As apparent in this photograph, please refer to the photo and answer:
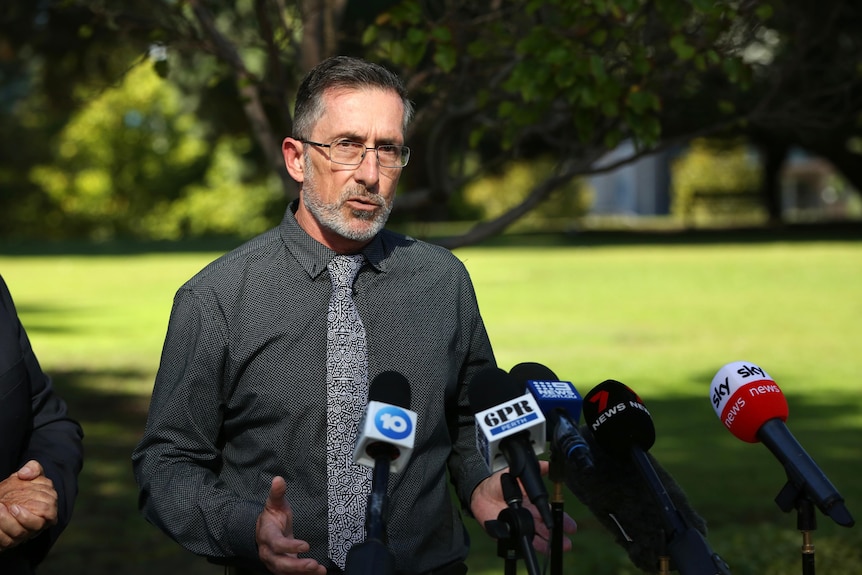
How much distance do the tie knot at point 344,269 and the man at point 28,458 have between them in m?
0.87

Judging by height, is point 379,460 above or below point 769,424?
above

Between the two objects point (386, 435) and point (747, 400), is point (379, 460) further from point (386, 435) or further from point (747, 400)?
point (747, 400)

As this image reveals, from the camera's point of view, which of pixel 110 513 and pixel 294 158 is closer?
pixel 294 158

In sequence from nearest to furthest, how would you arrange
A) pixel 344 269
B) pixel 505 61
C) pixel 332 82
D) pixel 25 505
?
1. pixel 25 505
2. pixel 332 82
3. pixel 344 269
4. pixel 505 61

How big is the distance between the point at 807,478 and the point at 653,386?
11.8m

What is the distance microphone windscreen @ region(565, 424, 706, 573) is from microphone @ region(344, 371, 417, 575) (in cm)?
77

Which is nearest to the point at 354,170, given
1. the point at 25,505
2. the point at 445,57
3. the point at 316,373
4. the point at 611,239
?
the point at 316,373

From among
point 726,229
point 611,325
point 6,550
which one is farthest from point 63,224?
point 6,550

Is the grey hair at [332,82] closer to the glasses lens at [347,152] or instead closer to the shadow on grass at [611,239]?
the glasses lens at [347,152]

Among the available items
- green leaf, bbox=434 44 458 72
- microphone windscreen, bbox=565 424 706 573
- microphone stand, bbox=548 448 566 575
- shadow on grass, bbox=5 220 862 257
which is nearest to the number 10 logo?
microphone stand, bbox=548 448 566 575

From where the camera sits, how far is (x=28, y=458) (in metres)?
3.51

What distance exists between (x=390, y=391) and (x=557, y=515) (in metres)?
0.47

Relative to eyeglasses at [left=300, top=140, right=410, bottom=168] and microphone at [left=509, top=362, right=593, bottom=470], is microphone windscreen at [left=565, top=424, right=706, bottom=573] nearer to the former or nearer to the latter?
microphone at [left=509, top=362, right=593, bottom=470]

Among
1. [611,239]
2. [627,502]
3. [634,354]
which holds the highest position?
[627,502]
